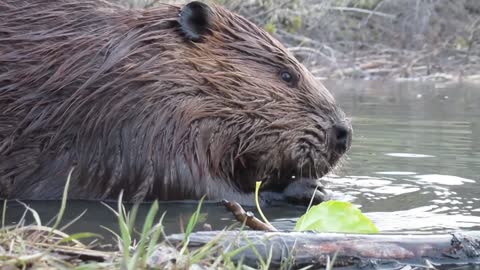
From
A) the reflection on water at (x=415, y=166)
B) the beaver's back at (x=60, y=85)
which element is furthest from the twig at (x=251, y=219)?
the beaver's back at (x=60, y=85)

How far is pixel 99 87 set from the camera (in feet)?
12.5


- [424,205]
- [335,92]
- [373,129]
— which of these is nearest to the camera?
[424,205]

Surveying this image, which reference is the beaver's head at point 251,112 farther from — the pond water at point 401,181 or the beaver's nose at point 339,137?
the pond water at point 401,181

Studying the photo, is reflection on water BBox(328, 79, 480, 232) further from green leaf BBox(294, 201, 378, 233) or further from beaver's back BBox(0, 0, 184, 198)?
beaver's back BBox(0, 0, 184, 198)

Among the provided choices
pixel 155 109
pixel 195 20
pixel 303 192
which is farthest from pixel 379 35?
pixel 155 109

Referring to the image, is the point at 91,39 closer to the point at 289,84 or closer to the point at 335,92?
the point at 289,84

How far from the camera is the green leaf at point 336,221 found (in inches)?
107

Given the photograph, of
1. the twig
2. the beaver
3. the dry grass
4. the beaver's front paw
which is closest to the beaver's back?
the beaver

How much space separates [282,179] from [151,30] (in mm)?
850

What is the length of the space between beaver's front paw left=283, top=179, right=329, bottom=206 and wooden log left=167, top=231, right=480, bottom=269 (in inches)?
54.9

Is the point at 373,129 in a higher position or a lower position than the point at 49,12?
lower

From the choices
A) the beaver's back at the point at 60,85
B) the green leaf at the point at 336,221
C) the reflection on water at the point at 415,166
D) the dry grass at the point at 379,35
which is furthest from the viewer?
the dry grass at the point at 379,35

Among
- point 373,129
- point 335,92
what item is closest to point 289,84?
point 373,129

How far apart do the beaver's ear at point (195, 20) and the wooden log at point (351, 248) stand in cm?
177
